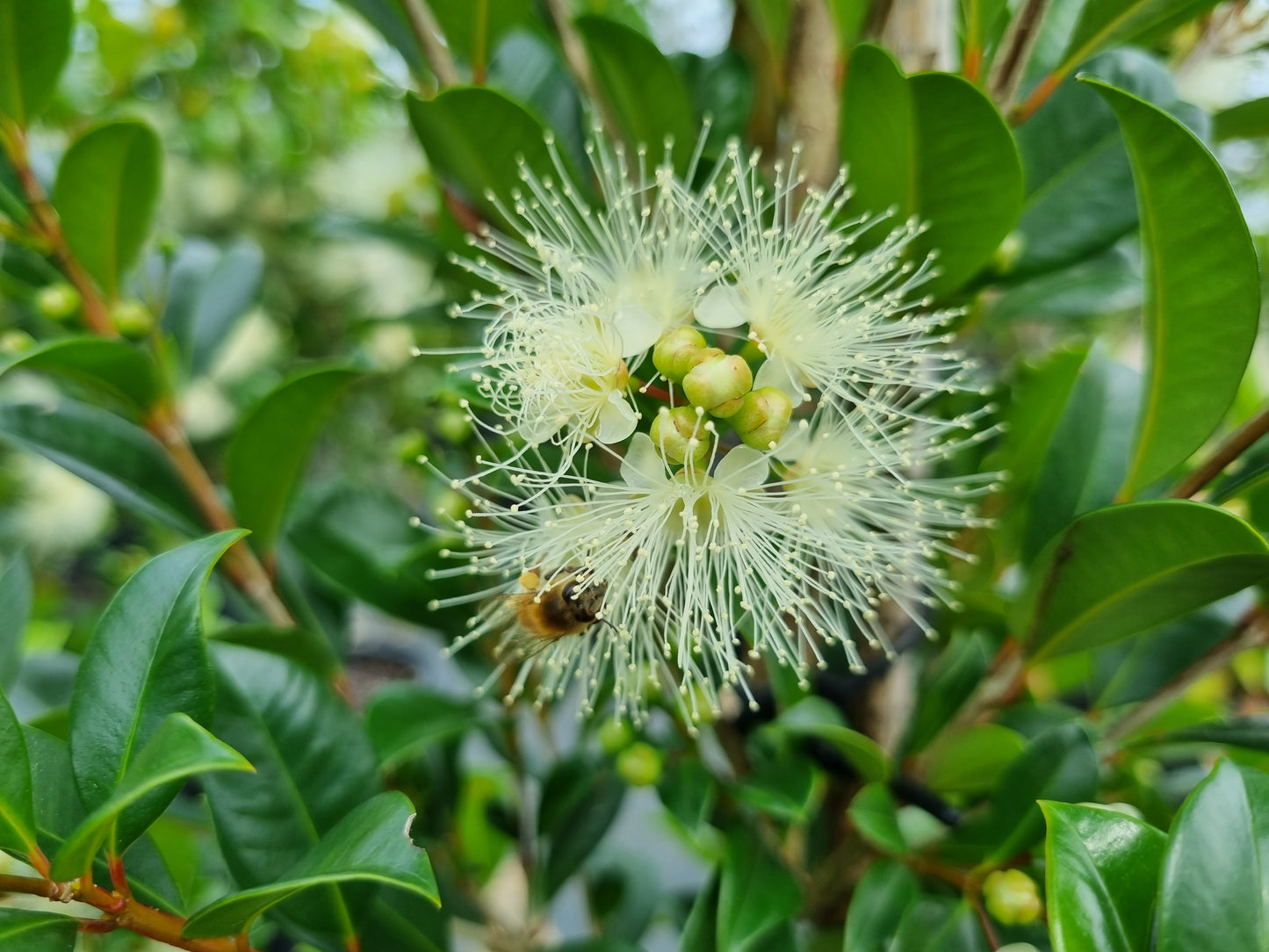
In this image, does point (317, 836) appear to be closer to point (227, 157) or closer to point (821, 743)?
point (821, 743)

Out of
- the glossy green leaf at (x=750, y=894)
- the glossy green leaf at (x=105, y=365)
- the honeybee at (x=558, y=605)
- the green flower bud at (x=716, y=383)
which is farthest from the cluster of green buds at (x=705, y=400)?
the glossy green leaf at (x=105, y=365)

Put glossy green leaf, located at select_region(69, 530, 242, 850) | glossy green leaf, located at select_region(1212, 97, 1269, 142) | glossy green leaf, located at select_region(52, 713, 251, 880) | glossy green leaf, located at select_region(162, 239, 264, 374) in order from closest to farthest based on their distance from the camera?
glossy green leaf, located at select_region(52, 713, 251, 880)
glossy green leaf, located at select_region(69, 530, 242, 850)
glossy green leaf, located at select_region(1212, 97, 1269, 142)
glossy green leaf, located at select_region(162, 239, 264, 374)

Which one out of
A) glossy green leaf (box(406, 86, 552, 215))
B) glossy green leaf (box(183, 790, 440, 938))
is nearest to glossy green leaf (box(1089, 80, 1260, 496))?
glossy green leaf (box(406, 86, 552, 215))

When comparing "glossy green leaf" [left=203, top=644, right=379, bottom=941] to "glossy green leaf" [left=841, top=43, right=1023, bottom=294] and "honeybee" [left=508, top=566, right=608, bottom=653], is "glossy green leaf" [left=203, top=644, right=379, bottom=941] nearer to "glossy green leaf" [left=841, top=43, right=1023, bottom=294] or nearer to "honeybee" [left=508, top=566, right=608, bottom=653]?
"honeybee" [left=508, top=566, right=608, bottom=653]

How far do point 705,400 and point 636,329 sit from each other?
0.23 ft

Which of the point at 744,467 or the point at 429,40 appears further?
the point at 429,40

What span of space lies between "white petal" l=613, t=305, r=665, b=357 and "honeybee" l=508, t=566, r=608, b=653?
0.14 metres

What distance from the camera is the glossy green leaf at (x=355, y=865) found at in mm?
412

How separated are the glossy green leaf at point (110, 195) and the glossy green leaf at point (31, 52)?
5cm

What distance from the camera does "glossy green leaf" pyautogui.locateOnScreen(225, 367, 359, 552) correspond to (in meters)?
0.67

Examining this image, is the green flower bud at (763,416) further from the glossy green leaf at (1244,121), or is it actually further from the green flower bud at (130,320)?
the green flower bud at (130,320)

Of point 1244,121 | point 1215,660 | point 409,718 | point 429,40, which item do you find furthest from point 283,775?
point 1244,121

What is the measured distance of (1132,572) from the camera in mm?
531

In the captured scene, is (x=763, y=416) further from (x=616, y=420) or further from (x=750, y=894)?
(x=750, y=894)
